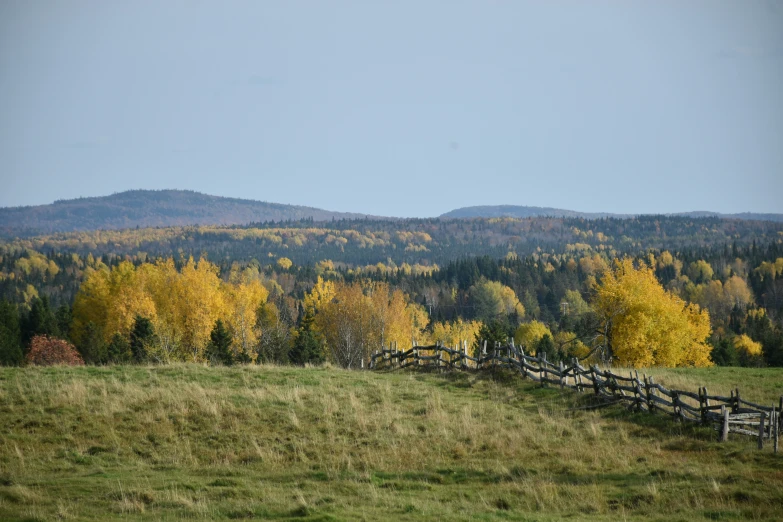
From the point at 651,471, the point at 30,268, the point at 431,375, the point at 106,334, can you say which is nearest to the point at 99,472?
the point at 651,471

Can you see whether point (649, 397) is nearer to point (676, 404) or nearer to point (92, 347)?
point (676, 404)

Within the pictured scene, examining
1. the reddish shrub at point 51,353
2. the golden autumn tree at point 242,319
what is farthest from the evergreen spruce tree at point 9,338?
the golden autumn tree at point 242,319

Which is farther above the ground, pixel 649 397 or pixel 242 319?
pixel 649 397

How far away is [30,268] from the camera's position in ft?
642

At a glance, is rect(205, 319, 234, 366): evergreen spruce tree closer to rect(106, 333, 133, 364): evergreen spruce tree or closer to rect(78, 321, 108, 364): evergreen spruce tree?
rect(106, 333, 133, 364): evergreen spruce tree

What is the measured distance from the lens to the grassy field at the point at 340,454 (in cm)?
1394

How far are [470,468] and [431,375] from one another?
14.3 m

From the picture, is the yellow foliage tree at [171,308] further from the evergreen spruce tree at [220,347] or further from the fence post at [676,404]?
the fence post at [676,404]

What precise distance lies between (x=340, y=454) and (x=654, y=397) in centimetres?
1052

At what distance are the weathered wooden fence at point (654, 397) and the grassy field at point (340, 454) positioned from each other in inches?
23.3

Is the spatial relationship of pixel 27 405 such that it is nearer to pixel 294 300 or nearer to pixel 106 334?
pixel 106 334

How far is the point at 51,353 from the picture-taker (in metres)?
48.6

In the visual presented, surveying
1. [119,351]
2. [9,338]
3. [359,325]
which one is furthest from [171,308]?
[359,325]

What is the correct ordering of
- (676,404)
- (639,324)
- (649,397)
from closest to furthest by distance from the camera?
(676,404) → (649,397) → (639,324)
